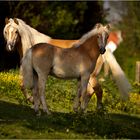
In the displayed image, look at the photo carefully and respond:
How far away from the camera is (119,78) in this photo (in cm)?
1631

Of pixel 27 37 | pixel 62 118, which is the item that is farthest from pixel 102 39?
pixel 62 118

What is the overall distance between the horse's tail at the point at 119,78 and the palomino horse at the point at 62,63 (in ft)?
3.20

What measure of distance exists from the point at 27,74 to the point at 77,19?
2072cm

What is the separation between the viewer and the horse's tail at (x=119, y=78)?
52.9ft

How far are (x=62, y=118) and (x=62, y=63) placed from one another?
5.71ft

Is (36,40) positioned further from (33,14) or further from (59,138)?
(33,14)

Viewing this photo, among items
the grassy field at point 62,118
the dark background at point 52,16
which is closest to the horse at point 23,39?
the grassy field at point 62,118

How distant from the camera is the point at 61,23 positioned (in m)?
33.2

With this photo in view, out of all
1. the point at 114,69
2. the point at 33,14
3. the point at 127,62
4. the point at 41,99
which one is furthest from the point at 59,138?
the point at 127,62

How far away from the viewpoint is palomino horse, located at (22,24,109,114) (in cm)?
1476

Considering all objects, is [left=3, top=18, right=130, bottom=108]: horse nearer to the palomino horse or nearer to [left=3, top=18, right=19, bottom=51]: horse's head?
[left=3, top=18, right=19, bottom=51]: horse's head

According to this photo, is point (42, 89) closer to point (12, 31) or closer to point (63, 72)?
point (63, 72)

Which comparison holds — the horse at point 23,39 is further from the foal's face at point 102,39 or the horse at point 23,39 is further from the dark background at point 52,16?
the dark background at point 52,16

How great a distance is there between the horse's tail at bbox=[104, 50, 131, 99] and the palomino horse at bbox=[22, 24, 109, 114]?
98 cm
